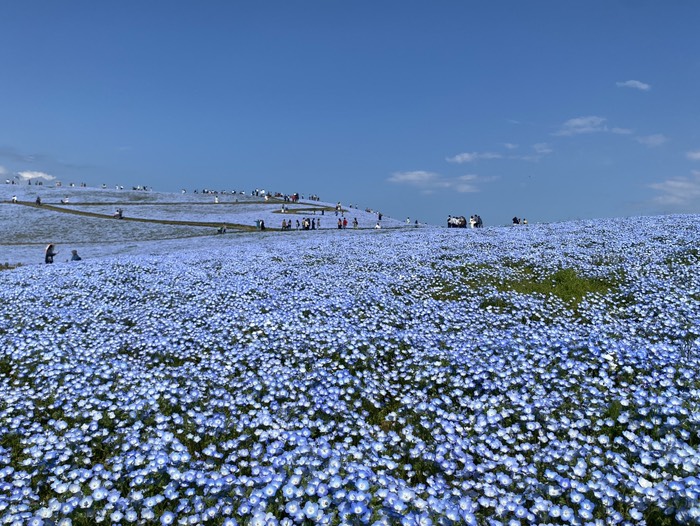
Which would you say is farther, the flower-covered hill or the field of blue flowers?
the flower-covered hill

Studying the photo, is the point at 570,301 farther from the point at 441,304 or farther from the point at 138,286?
the point at 138,286

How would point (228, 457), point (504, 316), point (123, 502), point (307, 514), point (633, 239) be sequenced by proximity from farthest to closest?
1. point (633, 239)
2. point (504, 316)
3. point (228, 457)
4. point (123, 502)
5. point (307, 514)

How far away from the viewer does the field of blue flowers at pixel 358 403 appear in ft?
16.0

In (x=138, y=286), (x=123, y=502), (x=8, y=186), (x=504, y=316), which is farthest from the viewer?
(x=8, y=186)

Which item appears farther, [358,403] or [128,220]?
[128,220]

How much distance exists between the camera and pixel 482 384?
309 inches

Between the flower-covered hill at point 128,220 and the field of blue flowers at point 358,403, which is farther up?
the flower-covered hill at point 128,220

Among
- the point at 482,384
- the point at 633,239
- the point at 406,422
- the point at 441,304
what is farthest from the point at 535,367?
the point at 633,239

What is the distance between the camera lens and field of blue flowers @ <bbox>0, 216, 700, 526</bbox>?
4.87 m

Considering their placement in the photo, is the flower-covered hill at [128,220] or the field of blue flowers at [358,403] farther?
the flower-covered hill at [128,220]

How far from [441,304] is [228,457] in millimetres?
8190

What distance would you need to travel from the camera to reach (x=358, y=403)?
743 cm

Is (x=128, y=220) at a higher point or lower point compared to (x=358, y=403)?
higher

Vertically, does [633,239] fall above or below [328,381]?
above
